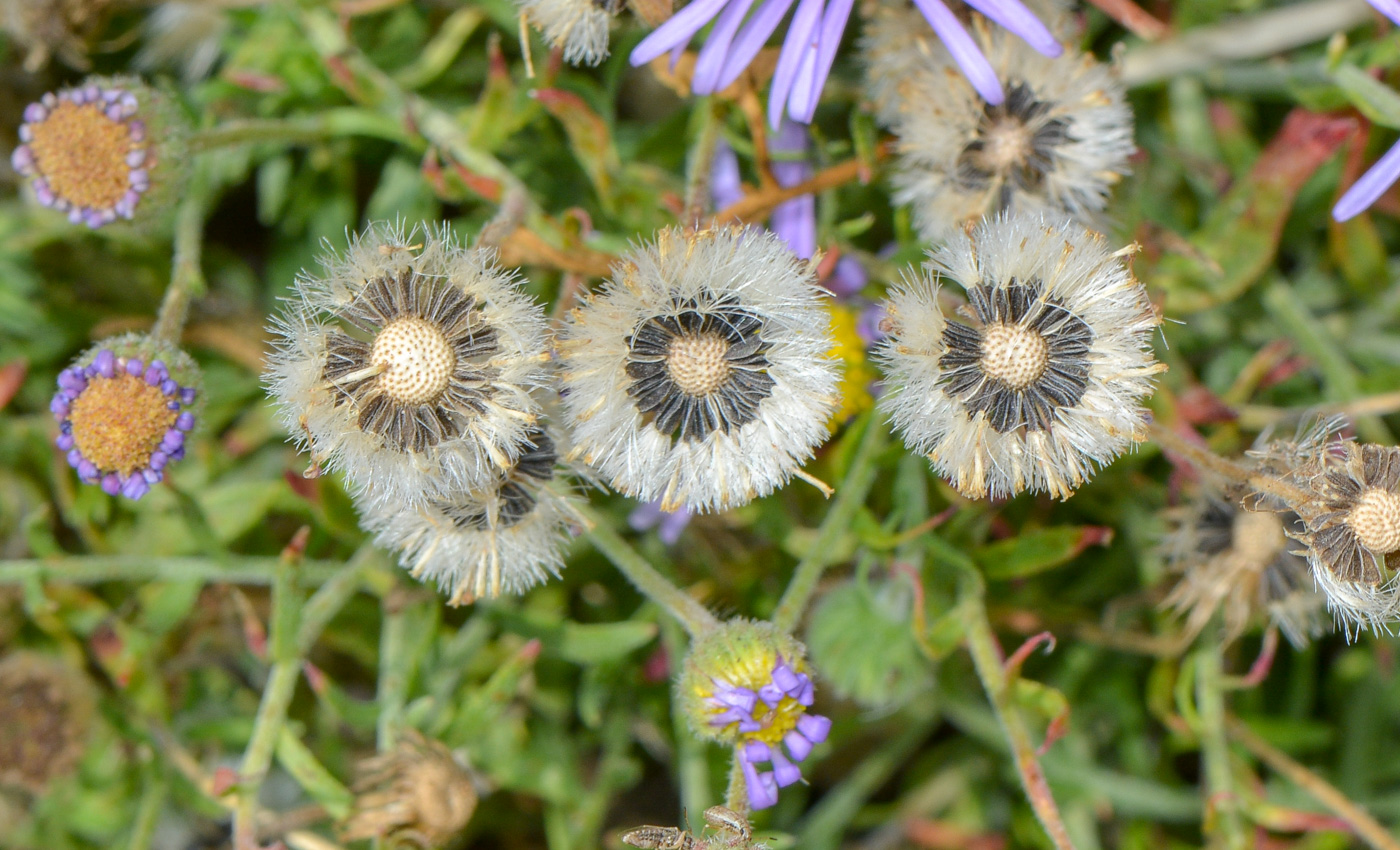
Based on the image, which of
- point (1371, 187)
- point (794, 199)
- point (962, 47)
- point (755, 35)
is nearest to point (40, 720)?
point (794, 199)

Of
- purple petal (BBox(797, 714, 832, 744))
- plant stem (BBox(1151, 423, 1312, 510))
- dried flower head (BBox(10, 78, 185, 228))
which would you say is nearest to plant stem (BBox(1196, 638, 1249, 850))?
plant stem (BBox(1151, 423, 1312, 510))

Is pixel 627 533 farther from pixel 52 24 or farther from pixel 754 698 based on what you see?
pixel 52 24

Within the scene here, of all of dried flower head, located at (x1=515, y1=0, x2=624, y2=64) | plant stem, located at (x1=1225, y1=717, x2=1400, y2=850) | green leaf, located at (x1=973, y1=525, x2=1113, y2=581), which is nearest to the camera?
dried flower head, located at (x1=515, y1=0, x2=624, y2=64)

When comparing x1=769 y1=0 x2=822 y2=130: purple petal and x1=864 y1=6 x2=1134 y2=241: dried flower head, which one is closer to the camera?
x1=769 y1=0 x2=822 y2=130: purple petal

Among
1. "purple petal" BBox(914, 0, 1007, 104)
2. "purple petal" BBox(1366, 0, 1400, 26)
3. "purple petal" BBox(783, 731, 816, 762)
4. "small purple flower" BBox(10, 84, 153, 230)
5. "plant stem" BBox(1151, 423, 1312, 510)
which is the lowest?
"purple petal" BBox(783, 731, 816, 762)

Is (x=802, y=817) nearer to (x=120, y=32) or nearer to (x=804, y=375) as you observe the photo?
(x=804, y=375)

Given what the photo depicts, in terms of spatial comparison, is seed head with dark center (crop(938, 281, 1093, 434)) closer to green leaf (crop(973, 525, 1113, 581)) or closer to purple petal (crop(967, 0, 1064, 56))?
purple petal (crop(967, 0, 1064, 56))
